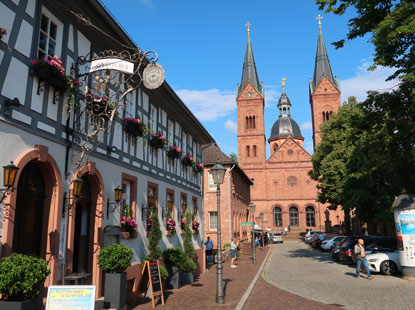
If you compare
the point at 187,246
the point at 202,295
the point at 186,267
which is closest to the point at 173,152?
the point at 187,246

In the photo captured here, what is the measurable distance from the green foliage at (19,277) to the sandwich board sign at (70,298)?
0.31m

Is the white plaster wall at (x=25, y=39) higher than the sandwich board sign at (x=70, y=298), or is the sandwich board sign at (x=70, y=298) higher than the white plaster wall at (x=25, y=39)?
the white plaster wall at (x=25, y=39)

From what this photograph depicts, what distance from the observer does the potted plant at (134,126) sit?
444 inches

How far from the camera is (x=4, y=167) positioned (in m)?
6.20

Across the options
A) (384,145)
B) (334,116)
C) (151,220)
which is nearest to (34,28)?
(151,220)

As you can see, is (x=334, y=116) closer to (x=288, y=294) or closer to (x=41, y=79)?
(x=288, y=294)

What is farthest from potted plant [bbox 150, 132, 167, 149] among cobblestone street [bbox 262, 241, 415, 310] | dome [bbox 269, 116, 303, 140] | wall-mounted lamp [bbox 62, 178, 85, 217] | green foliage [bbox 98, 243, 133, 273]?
dome [bbox 269, 116, 303, 140]

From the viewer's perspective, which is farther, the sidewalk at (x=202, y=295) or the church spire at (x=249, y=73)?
the church spire at (x=249, y=73)

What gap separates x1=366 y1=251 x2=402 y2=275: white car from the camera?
1652cm

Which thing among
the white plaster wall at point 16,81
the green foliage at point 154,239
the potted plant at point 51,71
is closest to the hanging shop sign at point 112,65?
the potted plant at point 51,71

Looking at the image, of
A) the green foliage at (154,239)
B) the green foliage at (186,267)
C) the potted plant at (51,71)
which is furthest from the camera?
the green foliage at (186,267)

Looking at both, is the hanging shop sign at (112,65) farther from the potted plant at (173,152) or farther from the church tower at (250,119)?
the church tower at (250,119)

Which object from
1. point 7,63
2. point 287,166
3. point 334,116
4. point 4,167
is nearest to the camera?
point 4,167

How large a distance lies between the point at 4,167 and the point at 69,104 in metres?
2.63
